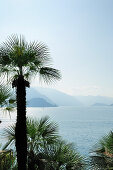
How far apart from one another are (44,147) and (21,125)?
3.04 feet

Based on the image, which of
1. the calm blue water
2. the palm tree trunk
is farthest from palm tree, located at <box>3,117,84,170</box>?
the calm blue water

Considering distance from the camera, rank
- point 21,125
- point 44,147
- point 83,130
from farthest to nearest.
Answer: point 83,130 → point 44,147 → point 21,125

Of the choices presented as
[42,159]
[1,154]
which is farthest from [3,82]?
[42,159]

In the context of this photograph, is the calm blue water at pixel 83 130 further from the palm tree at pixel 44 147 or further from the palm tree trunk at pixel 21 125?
the palm tree at pixel 44 147

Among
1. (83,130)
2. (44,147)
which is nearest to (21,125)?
(44,147)

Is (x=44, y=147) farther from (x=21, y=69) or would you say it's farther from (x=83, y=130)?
(x=83, y=130)

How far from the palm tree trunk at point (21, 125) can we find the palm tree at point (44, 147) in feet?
1.20

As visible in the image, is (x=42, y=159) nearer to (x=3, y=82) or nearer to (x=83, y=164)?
(x=83, y=164)

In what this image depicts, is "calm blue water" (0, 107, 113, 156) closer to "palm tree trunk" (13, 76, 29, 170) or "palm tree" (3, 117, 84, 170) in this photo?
"palm tree trunk" (13, 76, 29, 170)

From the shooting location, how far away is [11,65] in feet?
16.4

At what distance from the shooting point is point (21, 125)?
4.75 meters

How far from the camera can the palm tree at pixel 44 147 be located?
513cm

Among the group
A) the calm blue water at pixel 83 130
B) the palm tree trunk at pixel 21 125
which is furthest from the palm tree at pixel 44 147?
the calm blue water at pixel 83 130

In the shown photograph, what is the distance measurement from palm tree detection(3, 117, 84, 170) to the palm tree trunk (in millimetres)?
365
